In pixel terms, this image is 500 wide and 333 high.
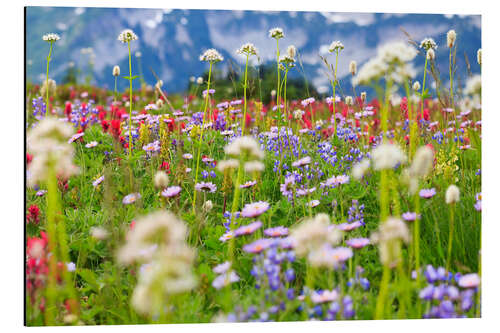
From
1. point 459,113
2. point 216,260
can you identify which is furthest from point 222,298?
point 459,113

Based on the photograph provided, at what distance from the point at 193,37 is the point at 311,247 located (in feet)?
4.94

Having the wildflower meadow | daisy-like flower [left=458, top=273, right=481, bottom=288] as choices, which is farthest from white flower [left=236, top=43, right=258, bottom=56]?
daisy-like flower [left=458, top=273, right=481, bottom=288]

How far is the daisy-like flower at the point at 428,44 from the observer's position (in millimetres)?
2632

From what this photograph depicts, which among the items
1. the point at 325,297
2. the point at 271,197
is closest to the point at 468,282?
the point at 325,297

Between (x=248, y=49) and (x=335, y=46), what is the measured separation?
45 centimetres

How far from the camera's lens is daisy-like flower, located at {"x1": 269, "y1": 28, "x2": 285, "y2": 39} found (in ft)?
8.33

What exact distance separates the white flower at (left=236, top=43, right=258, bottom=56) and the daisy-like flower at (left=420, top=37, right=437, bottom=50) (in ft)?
2.76

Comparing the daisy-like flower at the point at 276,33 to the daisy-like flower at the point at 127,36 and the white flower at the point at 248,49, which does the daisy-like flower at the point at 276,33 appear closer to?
the white flower at the point at 248,49

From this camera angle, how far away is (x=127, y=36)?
8.05 ft

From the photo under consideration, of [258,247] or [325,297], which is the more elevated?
[258,247]

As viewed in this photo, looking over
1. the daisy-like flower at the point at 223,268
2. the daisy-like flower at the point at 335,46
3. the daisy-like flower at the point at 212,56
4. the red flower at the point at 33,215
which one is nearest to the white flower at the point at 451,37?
the daisy-like flower at the point at 335,46

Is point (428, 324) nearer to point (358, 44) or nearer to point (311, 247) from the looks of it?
point (311, 247)

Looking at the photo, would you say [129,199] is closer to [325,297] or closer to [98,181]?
[98,181]

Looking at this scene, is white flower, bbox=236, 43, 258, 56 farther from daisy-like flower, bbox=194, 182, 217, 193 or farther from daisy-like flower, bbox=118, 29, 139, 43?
daisy-like flower, bbox=194, 182, 217, 193
